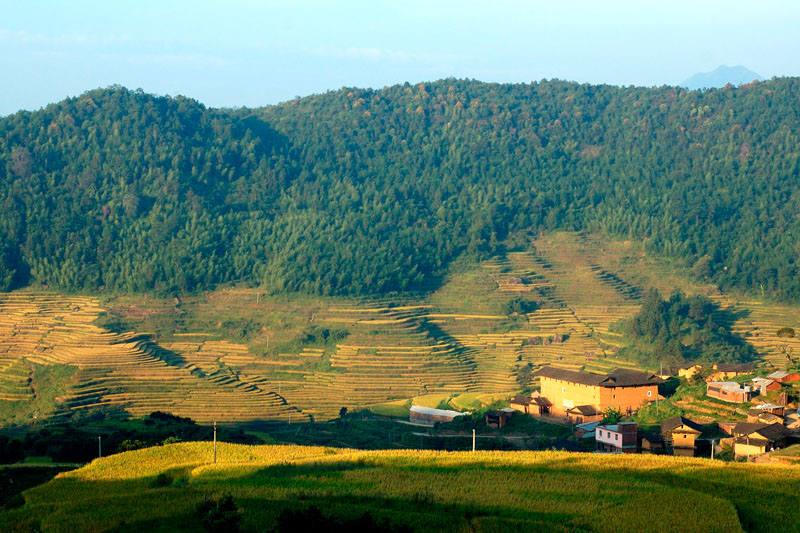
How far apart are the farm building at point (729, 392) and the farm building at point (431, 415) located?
8.55 metres

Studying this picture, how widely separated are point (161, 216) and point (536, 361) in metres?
24.8

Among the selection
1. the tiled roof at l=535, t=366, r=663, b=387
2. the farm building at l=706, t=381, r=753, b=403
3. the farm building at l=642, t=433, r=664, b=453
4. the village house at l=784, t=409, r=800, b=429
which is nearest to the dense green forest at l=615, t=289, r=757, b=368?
the tiled roof at l=535, t=366, r=663, b=387

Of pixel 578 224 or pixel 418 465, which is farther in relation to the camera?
pixel 578 224

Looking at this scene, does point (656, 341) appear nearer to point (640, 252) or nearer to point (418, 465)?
point (640, 252)

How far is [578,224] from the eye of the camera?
62.4 metres

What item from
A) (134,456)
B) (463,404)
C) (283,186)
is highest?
(283,186)

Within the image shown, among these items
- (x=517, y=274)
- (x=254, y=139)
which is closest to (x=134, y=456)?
(x=517, y=274)

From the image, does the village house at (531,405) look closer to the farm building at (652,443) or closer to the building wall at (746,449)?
the farm building at (652,443)

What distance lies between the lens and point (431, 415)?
36062mm

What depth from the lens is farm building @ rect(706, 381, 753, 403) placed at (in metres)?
30.3

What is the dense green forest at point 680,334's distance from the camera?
4534 cm

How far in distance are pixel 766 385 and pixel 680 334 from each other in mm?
16491

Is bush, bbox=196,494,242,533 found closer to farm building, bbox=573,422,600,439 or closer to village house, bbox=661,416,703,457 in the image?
village house, bbox=661,416,703,457

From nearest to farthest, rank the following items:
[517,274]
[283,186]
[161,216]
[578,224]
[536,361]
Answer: [536,361]
[517,274]
[161,216]
[578,224]
[283,186]
